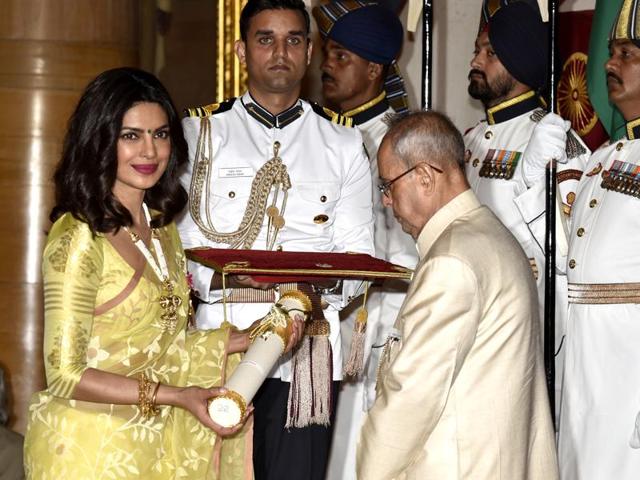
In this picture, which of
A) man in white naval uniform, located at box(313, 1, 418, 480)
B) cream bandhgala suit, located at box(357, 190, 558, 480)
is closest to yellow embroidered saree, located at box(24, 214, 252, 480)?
cream bandhgala suit, located at box(357, 190, 558, 480)

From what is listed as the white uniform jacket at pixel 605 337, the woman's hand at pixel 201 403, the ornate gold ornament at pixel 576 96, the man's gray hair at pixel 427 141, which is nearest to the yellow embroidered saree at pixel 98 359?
the woman's hand at pixel 201 403

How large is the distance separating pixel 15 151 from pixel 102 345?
8.11 feet

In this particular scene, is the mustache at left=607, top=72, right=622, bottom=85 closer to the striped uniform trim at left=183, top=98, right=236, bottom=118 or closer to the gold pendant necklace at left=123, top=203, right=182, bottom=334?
the striped uniform trim at left=183, top=98, right=236, bottom=118

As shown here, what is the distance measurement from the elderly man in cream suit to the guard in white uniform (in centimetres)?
111

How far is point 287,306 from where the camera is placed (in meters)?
3.26

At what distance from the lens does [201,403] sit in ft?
9.47

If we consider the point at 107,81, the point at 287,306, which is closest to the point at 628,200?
the point at 287,306

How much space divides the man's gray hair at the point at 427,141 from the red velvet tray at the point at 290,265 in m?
0.49

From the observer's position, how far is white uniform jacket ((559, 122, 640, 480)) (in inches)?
154

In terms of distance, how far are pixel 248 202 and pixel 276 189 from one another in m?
0.11

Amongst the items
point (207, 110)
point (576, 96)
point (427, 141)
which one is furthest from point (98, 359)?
point (576, 96)

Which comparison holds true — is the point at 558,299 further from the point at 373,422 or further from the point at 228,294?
the point at 373,422

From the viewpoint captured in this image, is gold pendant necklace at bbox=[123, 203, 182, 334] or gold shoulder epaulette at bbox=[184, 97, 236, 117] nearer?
gold pendant necklace at bbox=[123, 203, 182, 334]

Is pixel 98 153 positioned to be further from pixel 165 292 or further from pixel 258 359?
pixel 258 359
